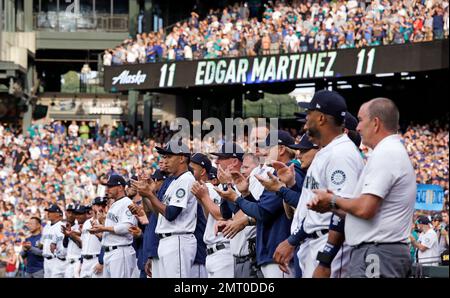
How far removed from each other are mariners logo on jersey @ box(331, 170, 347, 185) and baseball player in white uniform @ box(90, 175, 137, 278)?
666 cm

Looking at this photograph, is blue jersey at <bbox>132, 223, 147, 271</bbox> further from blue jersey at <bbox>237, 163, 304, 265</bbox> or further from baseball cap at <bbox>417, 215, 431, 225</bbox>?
baseball cap at <bbox>417, 215, 431, 225</bbox>

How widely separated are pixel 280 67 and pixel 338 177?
23840mm

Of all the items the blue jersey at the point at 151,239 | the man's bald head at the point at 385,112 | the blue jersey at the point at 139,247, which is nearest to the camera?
the man's bald head at the point at 385,112

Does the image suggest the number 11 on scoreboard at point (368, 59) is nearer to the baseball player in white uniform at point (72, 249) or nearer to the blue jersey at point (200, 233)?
the baseball player in white uniform at point (72, 249)

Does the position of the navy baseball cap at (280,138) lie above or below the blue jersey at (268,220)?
above

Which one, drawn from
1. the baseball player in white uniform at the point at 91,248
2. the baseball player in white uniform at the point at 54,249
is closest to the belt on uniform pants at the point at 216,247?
the baseball player in white uniform at the point at 91,248

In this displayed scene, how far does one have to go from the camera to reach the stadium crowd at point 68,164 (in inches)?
934

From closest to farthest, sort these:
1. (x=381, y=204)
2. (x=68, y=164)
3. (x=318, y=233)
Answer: (x=381, y=204), (x=318, y=233), (x=68, y=164)

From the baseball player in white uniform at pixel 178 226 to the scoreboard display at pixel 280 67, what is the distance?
55.0ft

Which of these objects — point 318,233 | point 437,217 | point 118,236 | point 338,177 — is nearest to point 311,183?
point 338,177

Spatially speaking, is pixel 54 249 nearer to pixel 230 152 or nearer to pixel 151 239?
pixel 151 239

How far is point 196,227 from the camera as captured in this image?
449 inches

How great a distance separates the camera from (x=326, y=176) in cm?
727

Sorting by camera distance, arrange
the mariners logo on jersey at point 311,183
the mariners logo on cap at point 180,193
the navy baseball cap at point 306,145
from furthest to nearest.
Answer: the mariners logo on cap at point 180,193
the navy baseball cap at point 306,145
the mariners logo on jersey at point 311,183
